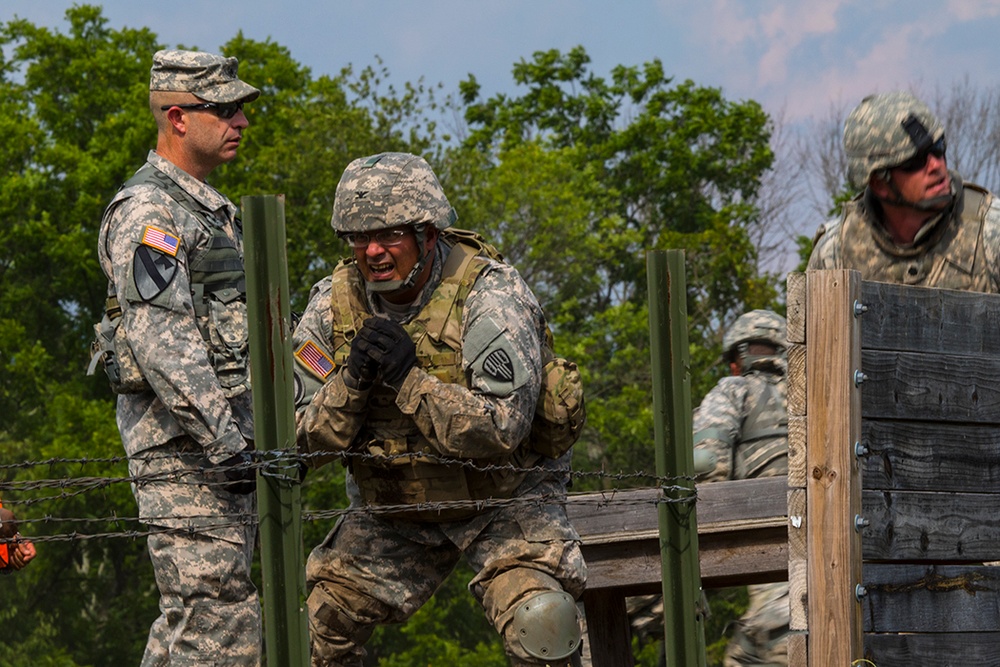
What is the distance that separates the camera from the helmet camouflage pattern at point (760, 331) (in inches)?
349

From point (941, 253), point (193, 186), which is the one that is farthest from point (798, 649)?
point (193, 186)

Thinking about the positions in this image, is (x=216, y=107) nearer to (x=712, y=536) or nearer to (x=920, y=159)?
(x=920, y=159)

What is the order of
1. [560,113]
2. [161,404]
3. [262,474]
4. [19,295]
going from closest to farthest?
[262,474] → [161,404] → [19,295] → [560,113]

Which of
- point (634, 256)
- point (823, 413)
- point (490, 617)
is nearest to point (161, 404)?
point (490, 617)

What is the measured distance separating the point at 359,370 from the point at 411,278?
1.40 ft

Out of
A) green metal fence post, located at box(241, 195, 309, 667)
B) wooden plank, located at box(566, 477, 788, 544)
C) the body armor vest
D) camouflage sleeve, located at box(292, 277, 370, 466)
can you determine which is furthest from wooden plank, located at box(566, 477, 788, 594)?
green metal fence post, located at box(241, 195, 309, 667)

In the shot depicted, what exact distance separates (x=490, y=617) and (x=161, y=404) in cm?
143

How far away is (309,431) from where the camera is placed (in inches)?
225

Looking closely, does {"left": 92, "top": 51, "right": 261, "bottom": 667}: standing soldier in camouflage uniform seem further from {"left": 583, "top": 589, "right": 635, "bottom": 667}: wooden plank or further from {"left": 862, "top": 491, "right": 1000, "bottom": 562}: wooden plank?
{"left": 583, "top": 589, "right": 635, "bottom": 667}: wooden plank

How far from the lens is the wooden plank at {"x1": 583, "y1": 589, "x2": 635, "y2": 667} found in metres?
8.12

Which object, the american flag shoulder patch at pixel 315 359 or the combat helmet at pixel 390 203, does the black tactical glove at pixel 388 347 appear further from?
the american flag shoulder patch at pixel 315 359

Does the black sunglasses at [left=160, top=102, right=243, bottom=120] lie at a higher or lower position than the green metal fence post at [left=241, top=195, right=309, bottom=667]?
higher

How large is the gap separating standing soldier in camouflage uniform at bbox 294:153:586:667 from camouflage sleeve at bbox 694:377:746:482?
253 centimetres

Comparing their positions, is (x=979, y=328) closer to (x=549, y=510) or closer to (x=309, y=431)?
(x=549, y=510)
